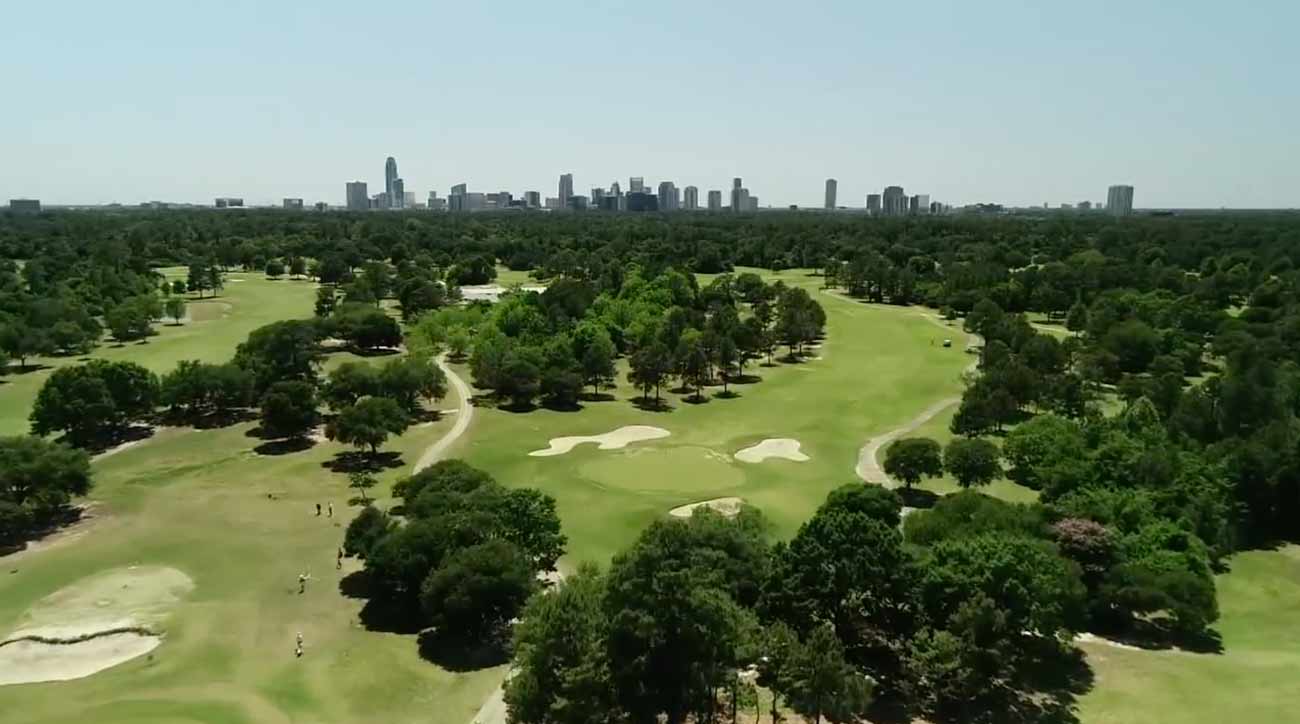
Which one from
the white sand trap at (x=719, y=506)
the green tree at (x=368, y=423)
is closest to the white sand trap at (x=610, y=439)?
the green tree at (x=368, y=423)

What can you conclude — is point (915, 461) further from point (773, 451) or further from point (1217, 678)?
point (1217, 678)

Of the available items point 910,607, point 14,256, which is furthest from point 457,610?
point 14,256

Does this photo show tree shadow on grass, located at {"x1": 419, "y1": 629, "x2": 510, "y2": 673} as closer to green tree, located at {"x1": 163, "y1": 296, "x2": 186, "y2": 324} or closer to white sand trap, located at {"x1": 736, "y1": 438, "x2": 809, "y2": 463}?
white sand trap, located at {"x1": 736, "y1": 438, "x2": 809, "y2": 463}

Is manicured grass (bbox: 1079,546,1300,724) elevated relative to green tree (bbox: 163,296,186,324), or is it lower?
lower

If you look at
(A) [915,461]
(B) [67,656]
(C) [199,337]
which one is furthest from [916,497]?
(C) [199,337]

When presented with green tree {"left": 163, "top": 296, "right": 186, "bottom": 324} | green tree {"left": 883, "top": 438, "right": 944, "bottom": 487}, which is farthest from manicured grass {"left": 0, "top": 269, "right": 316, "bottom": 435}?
green tree {"left": 883, "top": 438, "right": 944, "bottom": 487}

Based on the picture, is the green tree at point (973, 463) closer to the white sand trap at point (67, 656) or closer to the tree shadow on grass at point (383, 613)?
the tree shadow on grass at point (383, 613)

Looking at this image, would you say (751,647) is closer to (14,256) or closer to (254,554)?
(254,554)
